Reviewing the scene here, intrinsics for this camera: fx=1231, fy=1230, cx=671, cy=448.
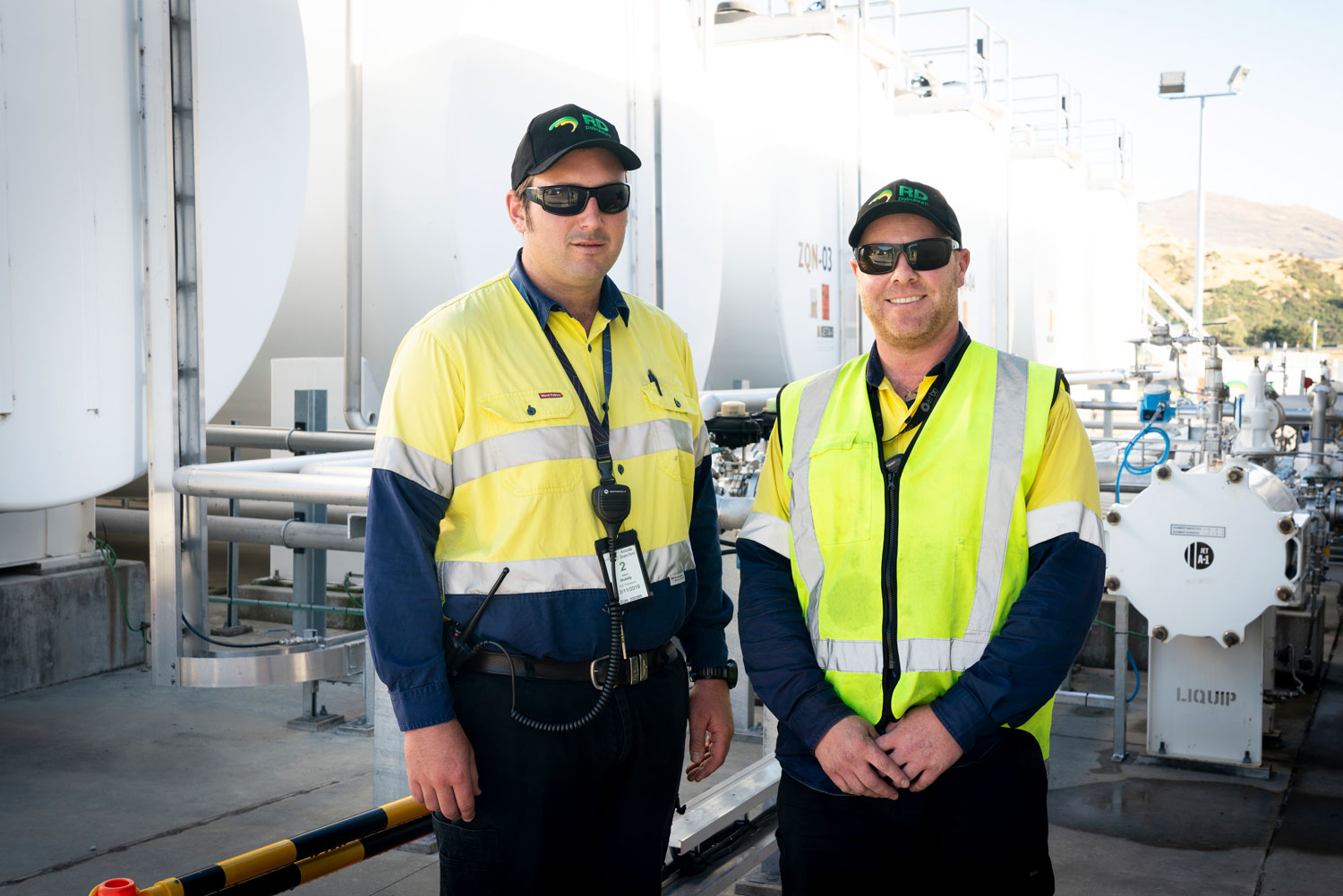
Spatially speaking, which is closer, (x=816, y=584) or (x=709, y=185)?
(x=816, y=584)

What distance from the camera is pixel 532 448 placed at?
2.03 metres

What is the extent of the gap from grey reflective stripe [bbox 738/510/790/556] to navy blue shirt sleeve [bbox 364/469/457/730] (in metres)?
0.58

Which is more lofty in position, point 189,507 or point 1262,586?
point 189,507

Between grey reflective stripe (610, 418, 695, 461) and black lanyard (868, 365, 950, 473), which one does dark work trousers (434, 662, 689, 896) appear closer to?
grey reflective stripe (610, 418, 695, 461)

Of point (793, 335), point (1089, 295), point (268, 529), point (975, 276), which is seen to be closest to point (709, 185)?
point (793, 335)

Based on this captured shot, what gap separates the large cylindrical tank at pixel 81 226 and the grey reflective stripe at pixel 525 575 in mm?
1796

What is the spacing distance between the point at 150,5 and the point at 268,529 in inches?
102

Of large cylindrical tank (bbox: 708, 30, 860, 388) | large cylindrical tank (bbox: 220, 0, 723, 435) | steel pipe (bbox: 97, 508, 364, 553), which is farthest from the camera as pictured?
large cylindrical tank (bbox: 708, 30, 860, 388)

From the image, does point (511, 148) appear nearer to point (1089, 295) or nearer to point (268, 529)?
point (268, 529)

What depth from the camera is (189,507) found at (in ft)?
11.5

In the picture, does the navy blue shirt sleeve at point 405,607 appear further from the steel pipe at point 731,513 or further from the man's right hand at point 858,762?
the steel pipe at point 731,513

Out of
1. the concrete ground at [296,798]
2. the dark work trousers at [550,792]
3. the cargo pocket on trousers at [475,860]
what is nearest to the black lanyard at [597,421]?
the dark work trousers at [550,792]

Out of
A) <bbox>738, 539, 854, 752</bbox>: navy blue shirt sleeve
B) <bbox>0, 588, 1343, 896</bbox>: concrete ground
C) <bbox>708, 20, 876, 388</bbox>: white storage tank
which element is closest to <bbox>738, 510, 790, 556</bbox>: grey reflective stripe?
<bbox>738, 539, 854, 752</bbox>: navy blue shirt sleeve

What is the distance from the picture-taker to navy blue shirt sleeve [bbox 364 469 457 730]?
6.30ft
